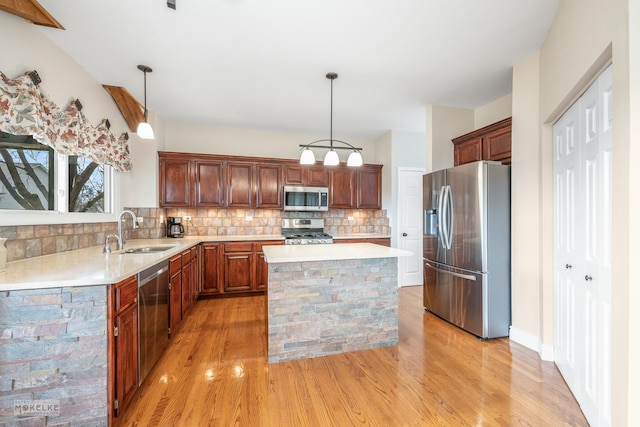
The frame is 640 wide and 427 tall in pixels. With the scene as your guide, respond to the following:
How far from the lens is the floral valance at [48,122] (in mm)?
1840

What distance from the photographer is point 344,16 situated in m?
2.04

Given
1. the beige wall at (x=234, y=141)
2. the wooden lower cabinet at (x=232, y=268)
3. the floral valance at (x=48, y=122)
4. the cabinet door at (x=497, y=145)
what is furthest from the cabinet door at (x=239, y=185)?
the cabinet door at (x=497, y=145)

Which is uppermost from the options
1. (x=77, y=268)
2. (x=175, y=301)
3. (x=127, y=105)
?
(x=127, y=105)

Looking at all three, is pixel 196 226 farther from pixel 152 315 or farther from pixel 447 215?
pixel 447 215

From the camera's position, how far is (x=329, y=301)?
249cm

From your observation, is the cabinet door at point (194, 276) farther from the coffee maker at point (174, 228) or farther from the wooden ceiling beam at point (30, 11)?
the wooden ceiling beam at point (30, 11)

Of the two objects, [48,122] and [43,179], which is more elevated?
[48,122]

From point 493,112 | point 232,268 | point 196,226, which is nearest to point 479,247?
point 493,112

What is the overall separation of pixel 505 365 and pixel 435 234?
4.73ft

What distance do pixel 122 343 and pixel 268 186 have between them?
3.16 m

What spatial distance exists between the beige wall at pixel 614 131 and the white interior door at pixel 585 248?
0.11 metres

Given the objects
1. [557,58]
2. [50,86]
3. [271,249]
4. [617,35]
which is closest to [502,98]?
[557,58]

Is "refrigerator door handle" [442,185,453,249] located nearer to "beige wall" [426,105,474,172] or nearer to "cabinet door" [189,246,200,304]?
"beige wall" [426,105,474,172]

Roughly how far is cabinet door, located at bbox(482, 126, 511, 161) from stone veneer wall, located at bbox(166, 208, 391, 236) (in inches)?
86.1
